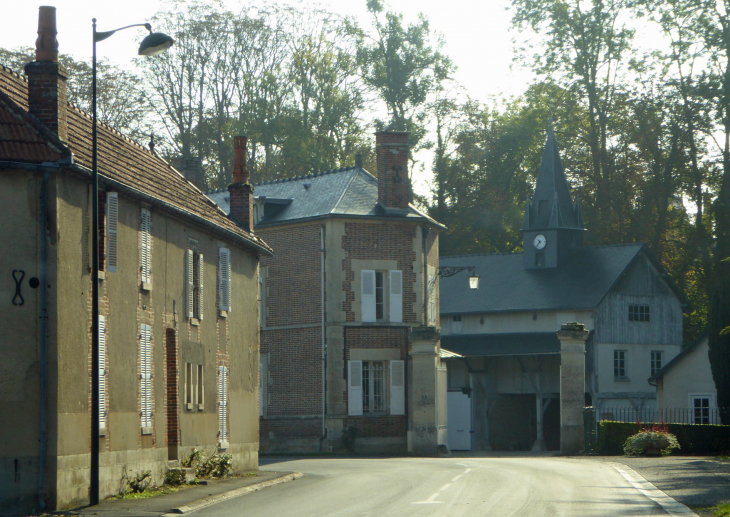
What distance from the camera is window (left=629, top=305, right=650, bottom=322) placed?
46.0 m

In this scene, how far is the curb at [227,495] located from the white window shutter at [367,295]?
13.1m

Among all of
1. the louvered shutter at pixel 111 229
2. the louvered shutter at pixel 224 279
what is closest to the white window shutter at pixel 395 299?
the louvered shutter at pixel 224 279

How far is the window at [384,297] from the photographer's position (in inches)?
1399

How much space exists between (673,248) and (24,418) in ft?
136

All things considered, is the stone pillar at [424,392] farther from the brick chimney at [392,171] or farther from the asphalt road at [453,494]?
the asphalt road at [453,494]

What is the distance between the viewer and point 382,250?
35688 millimetres

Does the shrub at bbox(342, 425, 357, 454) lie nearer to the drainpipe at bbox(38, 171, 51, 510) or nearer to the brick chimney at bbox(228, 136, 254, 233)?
the brick chimney at bbox(228, 136, 254, 233)

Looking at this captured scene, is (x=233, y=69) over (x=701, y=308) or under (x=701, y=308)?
over

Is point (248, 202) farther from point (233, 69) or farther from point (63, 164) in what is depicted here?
point (233, 69)

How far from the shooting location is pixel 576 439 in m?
32.9

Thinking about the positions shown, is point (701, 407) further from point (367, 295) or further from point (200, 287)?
point (200, 287)

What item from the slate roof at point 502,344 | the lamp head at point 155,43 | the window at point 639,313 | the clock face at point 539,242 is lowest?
the slate roof at point 502,344

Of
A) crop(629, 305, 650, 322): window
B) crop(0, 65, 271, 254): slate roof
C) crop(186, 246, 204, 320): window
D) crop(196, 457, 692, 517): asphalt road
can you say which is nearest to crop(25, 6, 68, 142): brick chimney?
crop(0, 65, 271, 254): slate roof

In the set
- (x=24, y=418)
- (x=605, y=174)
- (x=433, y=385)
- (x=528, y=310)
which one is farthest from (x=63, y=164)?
(x=605, y=174)
